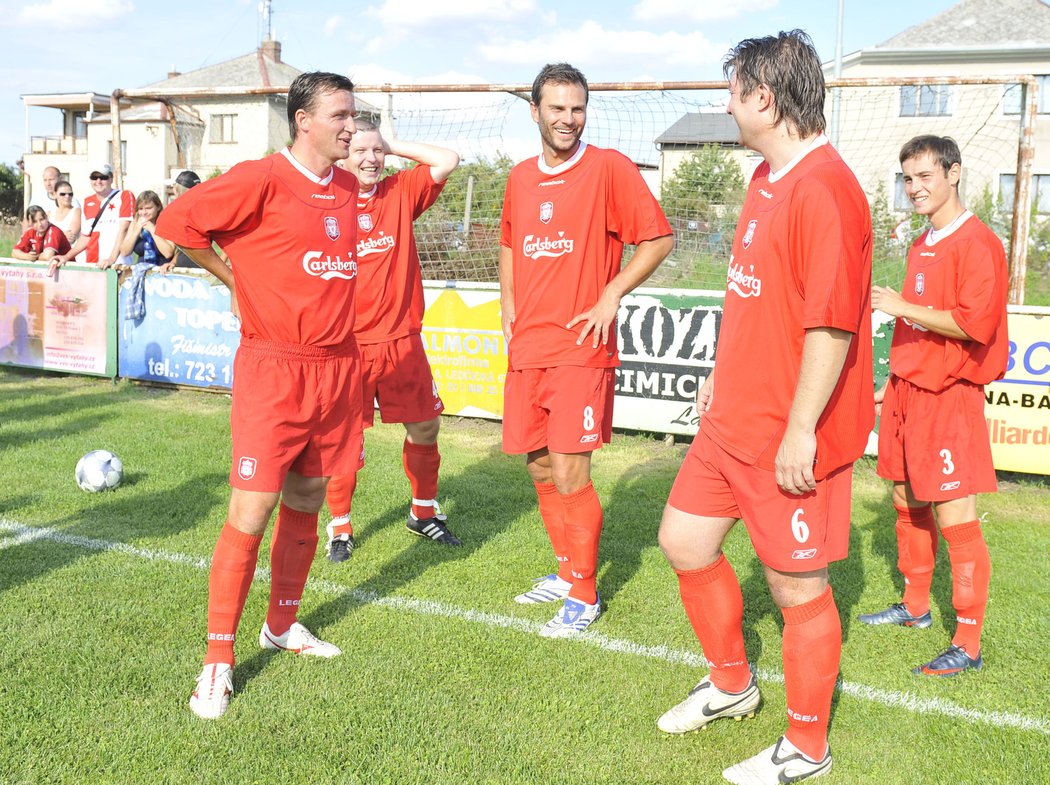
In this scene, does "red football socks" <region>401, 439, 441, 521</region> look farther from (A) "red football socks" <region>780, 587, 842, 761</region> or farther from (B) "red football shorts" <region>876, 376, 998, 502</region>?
(A) "red football socks" <region>780, 587, 842, 761</region>

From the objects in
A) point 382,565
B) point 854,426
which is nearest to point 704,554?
point 854,426

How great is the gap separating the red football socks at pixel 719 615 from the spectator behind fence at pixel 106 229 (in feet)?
29.8

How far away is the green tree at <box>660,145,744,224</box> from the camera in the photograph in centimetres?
927

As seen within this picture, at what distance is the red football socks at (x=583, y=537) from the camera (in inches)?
168

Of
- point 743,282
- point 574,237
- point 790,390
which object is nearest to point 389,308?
point 574,237

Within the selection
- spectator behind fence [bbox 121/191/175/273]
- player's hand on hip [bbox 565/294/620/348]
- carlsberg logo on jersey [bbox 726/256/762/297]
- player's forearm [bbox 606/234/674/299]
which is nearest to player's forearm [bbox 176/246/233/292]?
player's hand on hip [bbox 565/294/620/348]

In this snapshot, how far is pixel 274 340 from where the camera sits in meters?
3.52

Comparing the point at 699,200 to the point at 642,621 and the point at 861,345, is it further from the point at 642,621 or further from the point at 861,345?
the point at 861,345

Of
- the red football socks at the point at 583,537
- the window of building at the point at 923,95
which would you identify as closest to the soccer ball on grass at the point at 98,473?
the red football socks at the point at 583,537

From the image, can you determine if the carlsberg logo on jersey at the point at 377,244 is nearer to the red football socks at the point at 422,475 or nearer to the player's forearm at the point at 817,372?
the red football socks at the point at 422,475

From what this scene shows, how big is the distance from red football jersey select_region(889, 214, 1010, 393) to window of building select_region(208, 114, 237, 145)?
4299 centimetres

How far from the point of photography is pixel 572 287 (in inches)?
165

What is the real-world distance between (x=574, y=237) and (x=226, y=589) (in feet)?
7.01

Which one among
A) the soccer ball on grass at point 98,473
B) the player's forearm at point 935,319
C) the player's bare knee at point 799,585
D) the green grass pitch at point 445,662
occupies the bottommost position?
the green grass pitch at point 445,662
